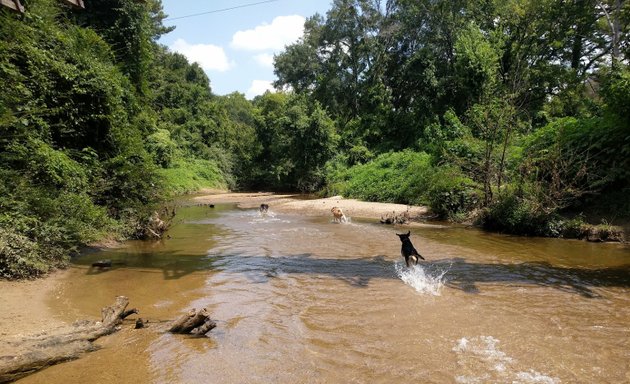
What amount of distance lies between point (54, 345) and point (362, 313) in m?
4.32

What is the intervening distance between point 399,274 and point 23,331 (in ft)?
22.7

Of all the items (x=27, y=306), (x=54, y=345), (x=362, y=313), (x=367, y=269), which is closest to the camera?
(x=54, y=345)

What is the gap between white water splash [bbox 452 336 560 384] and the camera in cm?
451

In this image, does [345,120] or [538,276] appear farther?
[345,120]

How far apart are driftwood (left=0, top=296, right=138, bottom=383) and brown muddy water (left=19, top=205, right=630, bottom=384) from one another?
0.15 m

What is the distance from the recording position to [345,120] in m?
44.1

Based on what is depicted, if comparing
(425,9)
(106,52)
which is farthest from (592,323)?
(425,9)

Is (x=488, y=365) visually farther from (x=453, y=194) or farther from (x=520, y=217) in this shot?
(x=453, y=194)

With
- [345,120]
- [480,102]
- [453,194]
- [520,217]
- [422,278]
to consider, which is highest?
[345,120]

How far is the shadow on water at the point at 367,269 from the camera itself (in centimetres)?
845

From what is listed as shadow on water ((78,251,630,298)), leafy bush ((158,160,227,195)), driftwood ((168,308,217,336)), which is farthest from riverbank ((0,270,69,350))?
leafy bush ((158,160,227,195))

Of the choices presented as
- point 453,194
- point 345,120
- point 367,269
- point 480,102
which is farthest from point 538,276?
point 345,120

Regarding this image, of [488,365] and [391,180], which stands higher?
[391,180]

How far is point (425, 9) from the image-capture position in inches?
1463
